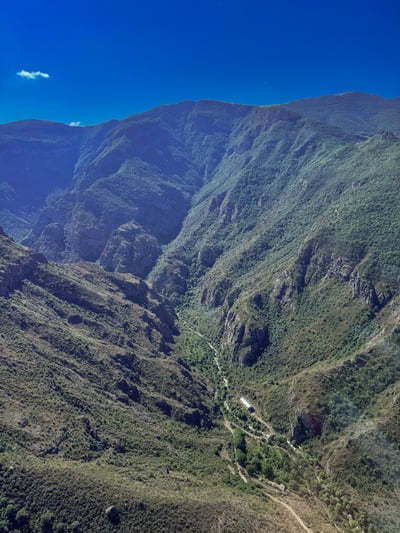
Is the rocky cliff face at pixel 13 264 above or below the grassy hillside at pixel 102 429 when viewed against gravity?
above

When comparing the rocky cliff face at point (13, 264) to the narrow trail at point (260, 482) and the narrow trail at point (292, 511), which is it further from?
the narrow trail at point (292, 511)

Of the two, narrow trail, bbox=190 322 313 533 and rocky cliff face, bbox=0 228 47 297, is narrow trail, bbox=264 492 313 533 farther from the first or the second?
rocky cliff face, bbox=0 228 47 297

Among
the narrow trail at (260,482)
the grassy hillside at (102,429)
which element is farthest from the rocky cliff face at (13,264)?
the narrow trail at (260,482)

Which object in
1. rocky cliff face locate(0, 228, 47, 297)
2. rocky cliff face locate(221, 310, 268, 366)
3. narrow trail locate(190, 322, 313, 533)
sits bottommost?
narrow trail locate(190, 322, 313, 533)

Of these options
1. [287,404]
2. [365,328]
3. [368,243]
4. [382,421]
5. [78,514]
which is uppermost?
[368,243]

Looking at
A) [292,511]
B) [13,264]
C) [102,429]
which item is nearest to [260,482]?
[292,511]

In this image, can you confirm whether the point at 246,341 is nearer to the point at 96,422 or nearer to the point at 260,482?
the point at 260,482

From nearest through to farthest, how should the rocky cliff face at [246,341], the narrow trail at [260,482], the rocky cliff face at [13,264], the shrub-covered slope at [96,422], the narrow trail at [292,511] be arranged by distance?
the shrub-covered slope at [96,422] → the narrow trail at [292,511] → the narrow trail at [260,482] → the rocky cliff face at [13,264] → the rocky cliff face at [246,341]

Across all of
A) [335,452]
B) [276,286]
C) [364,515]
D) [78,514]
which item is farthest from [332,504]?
[276,286]

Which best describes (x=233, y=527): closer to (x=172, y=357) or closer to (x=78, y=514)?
(x=78, y=514)

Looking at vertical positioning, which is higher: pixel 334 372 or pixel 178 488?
pixel 334 372

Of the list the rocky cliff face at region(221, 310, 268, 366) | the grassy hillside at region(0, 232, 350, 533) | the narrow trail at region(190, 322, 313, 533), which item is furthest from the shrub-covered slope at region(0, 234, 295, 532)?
the rocky cliff face at region(221, 310, 268, 366)
